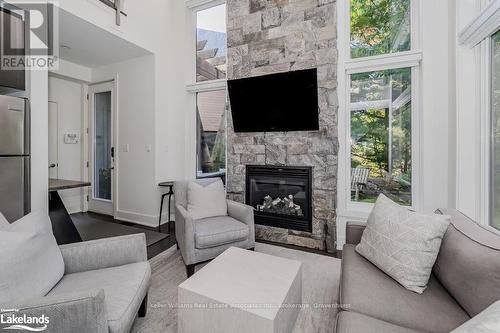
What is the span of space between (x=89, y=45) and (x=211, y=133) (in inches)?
79.5

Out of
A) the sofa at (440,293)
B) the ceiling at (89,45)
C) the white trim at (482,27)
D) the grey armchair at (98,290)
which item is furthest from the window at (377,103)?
the ceiling at (89,45)

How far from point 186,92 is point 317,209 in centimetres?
283

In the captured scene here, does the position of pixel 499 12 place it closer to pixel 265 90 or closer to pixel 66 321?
pixel 265 90

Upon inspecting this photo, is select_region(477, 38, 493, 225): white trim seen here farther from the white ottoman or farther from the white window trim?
the white ottoman

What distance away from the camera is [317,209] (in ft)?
9.68

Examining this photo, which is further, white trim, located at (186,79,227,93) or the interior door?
the interior door

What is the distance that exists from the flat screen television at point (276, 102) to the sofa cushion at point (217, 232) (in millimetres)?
1377

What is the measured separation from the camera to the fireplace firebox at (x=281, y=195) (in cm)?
303

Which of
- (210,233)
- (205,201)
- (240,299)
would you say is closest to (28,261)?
(240,299)

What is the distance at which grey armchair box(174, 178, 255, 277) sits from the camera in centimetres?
218

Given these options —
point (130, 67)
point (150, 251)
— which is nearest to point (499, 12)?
point (150, 251)

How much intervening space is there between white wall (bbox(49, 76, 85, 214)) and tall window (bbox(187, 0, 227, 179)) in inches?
81.6

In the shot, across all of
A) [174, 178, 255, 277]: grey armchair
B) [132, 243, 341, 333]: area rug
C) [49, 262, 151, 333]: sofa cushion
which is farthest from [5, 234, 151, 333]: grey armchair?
[174, 178, 255, 277]: grey armchair

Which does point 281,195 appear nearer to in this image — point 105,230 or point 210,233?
point 210,233
